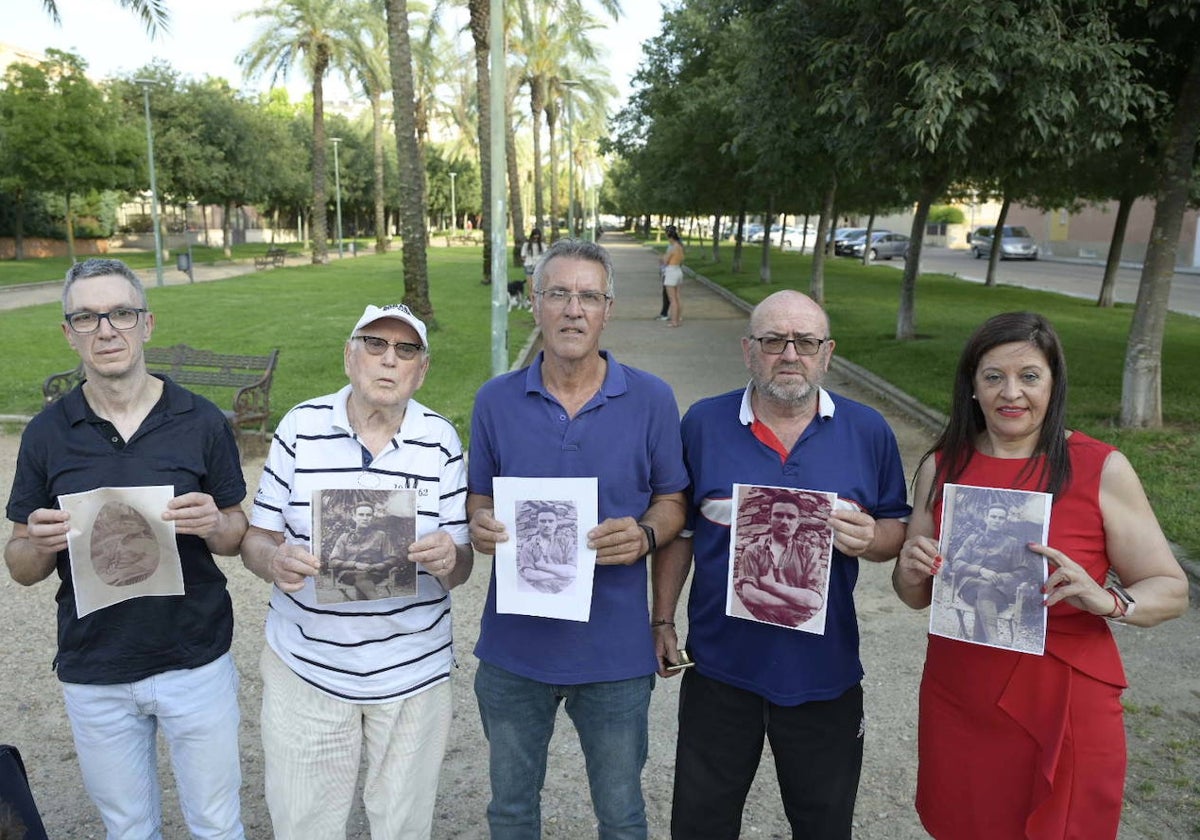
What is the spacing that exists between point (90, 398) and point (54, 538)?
413mm

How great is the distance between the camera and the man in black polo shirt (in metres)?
2.59

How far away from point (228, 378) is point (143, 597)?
7.58 metres

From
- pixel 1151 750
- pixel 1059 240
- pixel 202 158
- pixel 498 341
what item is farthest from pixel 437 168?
pixel 1151 750

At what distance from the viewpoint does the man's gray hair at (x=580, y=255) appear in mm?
2711

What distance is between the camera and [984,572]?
2.40 meters

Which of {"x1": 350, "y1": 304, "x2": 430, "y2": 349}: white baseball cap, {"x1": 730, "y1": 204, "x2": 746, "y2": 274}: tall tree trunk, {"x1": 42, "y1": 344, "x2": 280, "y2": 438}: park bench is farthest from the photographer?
{"x1": 730, "y1": 204, "x2": 746, "y2": 274}: tall tree trunk

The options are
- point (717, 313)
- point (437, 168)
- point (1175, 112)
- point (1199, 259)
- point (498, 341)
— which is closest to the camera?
point (1175, 112)

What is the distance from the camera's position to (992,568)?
2.38 m

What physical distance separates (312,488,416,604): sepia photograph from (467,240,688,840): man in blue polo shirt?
0.24 metres

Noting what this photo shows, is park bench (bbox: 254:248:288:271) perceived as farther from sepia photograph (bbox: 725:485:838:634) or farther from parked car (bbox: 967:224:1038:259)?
sepia photograph (bbox: 725:485:838:634)

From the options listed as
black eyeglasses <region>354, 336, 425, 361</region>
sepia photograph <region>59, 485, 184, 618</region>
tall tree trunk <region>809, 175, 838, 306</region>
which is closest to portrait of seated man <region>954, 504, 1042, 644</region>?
black eyeglasses <region>354, 336, 425, 361</region>

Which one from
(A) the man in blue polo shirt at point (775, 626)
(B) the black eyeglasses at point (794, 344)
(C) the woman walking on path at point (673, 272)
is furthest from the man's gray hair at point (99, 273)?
(C) the woman walking on path at point (673, 272)

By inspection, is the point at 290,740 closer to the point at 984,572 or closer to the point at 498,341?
the point at 984,572

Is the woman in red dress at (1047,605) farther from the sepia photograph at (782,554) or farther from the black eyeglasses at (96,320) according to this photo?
the black eyeglasses at (96,320)
